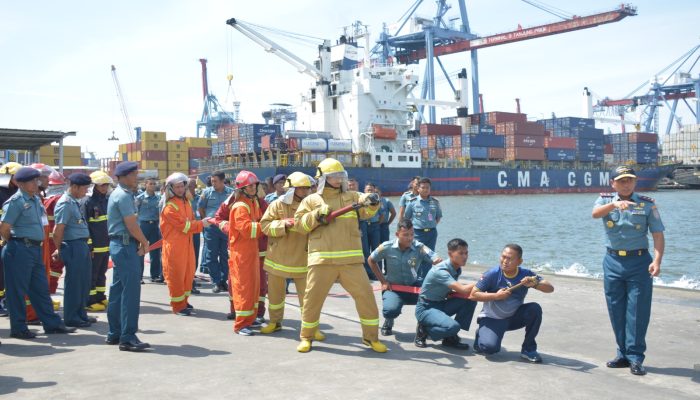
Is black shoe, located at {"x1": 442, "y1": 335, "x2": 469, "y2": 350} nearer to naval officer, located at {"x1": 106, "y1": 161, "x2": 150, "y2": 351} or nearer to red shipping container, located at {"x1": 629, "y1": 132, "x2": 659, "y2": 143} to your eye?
naval officer, located at {"x1": 106, "y1": 161, "x2": 150, "y2": 351}

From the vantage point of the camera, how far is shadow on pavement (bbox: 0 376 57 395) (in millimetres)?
4055

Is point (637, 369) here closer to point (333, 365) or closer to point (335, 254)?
point (333, 365)

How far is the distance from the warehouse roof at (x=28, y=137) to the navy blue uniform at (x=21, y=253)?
683 centimetres

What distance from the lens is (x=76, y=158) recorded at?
52375mm

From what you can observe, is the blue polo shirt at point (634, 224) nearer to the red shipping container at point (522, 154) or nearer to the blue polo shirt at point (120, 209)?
the blue polo shirt at point (120, 209)

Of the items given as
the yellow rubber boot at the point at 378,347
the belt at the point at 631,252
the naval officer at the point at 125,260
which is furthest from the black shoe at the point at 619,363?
the naval officer at the point at 125,260

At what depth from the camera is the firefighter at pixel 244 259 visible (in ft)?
19.2

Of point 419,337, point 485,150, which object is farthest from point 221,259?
point 485,150

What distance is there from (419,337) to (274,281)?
1525mm

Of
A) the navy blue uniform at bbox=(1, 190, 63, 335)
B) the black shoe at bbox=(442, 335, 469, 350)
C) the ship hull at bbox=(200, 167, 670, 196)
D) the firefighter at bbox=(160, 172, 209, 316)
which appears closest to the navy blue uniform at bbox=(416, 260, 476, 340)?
the black shoe at bbox=(442, 335, 469, 350)

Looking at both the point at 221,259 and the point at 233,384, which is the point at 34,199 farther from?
the point at 221,259

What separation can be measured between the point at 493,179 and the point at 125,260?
2368 inches

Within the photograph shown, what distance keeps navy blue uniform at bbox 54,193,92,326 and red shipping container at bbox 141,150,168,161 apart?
59.8m

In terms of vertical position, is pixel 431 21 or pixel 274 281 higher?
pixel 431 21
